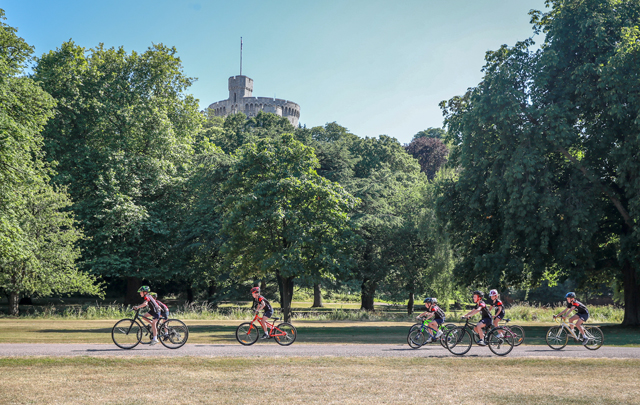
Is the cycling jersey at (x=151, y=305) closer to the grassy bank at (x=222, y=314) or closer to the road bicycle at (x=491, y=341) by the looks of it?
the road bicycle at (x=491, y=341)

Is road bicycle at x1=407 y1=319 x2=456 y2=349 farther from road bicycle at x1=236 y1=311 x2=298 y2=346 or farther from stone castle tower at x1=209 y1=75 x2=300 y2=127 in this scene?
stone castle tower at x1=209 y1=75 x2=300 y2=127

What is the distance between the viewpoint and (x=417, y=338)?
54.7 ft

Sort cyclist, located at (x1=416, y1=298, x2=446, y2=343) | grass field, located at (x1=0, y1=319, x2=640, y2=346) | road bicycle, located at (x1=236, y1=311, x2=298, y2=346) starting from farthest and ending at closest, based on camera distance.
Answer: grass field, located at (x1=0, y1=319, x2=640, y2=346) < road bicycle, located at (x1=236, y1=311, x2=298, y2=346) < cyclist, located at (x1=416, y1=298, x2=446, y2=343)

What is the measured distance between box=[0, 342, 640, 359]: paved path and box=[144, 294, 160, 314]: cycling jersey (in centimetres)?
103

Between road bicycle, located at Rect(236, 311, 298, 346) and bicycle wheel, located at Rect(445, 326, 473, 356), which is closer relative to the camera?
bicycle wheel, located at Rect(445, 326, 473, 356)

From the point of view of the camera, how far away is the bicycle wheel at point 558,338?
16959 mm

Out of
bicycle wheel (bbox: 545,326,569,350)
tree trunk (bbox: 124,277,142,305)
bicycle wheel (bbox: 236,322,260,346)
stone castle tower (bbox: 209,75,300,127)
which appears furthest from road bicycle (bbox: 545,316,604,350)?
stone castle tower (bbox: 209,75,300,127)

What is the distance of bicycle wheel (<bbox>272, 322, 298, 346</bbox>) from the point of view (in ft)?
57.3

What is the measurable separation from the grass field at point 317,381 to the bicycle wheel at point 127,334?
7.56ft

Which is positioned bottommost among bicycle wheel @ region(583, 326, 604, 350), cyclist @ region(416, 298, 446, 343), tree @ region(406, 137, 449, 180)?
bicycle wheel @ region(583, 326, 604, 350)

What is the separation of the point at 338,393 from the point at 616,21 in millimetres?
22232

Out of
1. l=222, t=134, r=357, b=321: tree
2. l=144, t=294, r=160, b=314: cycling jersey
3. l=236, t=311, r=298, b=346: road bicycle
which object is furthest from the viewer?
l=222, t=134, r=357, b=321: tree

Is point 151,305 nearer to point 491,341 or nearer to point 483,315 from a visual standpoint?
point 483,315

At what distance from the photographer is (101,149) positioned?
40125mm
